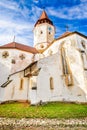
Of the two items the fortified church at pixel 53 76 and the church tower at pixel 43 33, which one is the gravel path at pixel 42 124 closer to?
the fortified church at pixel 53 76

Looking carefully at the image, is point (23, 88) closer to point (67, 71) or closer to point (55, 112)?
point (67, 71)

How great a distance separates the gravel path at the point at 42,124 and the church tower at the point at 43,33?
25174 millimetres

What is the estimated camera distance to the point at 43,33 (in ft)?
126

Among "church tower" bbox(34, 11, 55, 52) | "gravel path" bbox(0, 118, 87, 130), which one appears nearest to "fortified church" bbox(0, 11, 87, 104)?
"gravel path" bbox(0, 118, 87, 130)

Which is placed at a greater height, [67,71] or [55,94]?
[67,71]

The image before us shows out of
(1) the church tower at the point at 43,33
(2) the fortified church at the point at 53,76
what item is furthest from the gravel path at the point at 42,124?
(1) the church tower at the point at 43,33

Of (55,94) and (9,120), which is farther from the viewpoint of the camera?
(55,94)

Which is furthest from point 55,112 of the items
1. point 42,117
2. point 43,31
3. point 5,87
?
point 43,31

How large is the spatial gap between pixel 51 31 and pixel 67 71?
1914cm

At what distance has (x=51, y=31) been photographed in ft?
129

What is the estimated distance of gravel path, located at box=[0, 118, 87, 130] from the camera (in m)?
11.9

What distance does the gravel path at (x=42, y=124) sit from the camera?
11930 millimetres

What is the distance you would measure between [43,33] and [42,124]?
93.1 feet

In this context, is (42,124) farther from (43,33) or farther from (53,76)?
(43,33)
